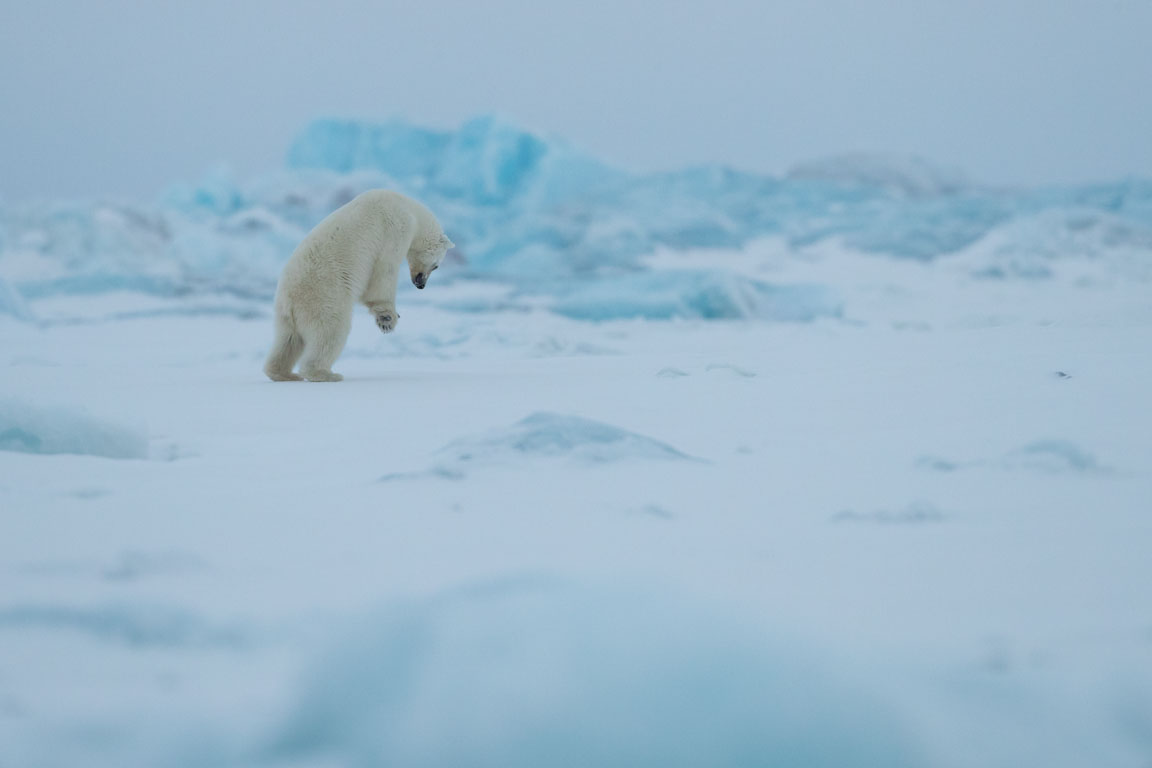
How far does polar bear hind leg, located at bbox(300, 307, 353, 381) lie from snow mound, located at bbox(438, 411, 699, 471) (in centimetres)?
150

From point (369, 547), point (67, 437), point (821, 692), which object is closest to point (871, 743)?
point (821, 692)

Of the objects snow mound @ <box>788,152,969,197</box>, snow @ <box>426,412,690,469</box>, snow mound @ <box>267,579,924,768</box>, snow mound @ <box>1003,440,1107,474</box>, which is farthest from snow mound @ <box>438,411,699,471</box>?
snow mound @ <box>788,152,969,197</box>

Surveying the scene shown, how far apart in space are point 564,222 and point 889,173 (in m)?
9.07

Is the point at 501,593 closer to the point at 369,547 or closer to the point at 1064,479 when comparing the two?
the point at 369,547

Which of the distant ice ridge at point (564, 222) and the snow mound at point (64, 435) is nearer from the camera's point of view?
the snow mound at point (64, 435)

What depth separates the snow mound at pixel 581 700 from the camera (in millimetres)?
824

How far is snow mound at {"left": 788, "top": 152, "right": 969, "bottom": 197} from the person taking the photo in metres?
20.8

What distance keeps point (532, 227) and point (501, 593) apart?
48.2 ft

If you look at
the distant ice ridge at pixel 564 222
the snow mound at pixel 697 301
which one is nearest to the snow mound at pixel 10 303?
the distant ice ridge at pixel 564 222

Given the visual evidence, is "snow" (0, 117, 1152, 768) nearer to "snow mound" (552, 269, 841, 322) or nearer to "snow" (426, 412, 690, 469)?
"snow" (426, 412, 690, 469)

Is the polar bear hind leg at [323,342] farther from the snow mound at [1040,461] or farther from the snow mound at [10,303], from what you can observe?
the snow mound at [10,303]

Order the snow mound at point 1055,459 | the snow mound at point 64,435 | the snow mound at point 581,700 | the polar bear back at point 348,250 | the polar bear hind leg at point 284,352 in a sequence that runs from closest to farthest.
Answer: the snow mound at point 581,700 < the snow mound at point 1055,459 < the snow mound at point 64,435 < the polar bear back at point 348,250 < the polar bear hind leg at point 284,352

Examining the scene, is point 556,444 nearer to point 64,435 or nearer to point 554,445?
point 554,445

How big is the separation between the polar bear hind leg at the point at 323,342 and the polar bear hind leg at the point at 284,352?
4.4 inches
